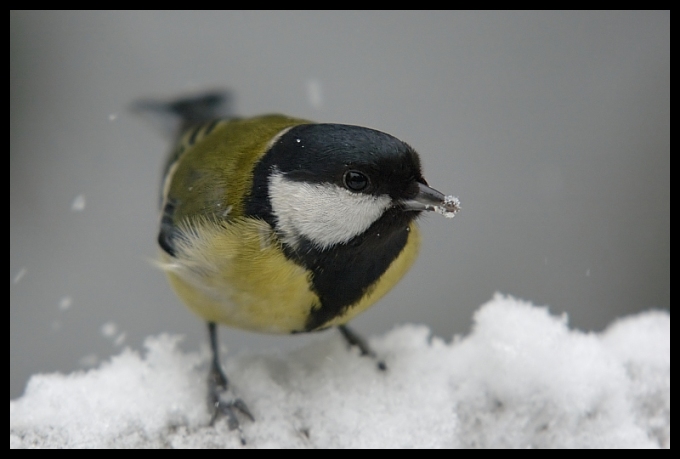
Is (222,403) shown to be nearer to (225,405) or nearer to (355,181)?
(225,405)

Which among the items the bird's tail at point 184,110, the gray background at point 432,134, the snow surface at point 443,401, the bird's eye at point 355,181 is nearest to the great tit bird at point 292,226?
the bird's eye at point 355,181

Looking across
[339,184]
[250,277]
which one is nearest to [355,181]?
[339,184]

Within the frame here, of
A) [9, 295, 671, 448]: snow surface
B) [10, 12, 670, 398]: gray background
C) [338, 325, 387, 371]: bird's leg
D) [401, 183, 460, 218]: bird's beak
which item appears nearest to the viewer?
[401, 183, 460, 218]: bird's beak

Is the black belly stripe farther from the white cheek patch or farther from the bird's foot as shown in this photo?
the bird's foot

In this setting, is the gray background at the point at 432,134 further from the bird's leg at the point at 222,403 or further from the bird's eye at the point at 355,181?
the bird's eye at the point at 355,181

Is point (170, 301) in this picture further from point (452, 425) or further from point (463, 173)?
point (452, 425)

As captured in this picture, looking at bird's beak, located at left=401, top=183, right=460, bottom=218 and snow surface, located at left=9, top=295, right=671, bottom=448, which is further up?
bird's beak, located at left=401, top=183, right=460, bottom=218

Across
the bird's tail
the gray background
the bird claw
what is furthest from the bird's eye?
the gray background
